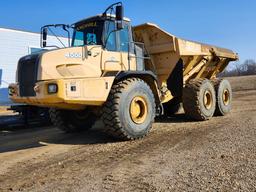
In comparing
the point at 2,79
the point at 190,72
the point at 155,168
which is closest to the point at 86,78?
the point at 155,168

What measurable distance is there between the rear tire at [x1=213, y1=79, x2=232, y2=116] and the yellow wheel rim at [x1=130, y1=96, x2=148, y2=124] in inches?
169

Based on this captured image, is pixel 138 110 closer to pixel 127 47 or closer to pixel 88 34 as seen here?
pixel 127 47

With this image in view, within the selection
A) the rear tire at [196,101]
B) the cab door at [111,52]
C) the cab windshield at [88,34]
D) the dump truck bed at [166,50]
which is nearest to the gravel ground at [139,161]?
the rear tire at [196,101]

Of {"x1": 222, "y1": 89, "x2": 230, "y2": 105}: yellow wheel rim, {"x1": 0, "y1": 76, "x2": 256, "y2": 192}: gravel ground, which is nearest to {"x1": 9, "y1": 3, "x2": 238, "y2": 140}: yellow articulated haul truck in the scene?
{"x1": 0, "y1": 76, "x2": 256, "y2": 192}: gravel ground

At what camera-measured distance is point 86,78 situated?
Result: 306 inches

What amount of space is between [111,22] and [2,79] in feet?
49.8

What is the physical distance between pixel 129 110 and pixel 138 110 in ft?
1.51

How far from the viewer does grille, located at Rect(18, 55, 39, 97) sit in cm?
770

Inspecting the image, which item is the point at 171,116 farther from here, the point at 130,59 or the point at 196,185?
the point at 196,185

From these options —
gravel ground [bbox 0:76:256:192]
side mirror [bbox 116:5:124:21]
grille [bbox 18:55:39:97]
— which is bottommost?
gravel ground [bbox 0:76:256:192]

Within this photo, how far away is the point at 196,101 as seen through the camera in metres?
11.0

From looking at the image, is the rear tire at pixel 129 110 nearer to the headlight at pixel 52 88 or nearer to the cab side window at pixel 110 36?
the cab side window at pixel 110 36

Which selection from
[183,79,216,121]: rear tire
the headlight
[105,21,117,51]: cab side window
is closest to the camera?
the headlight

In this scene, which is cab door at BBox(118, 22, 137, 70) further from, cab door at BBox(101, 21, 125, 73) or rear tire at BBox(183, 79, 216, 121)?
rear tire at BBox(183, 79, 216, 121)
